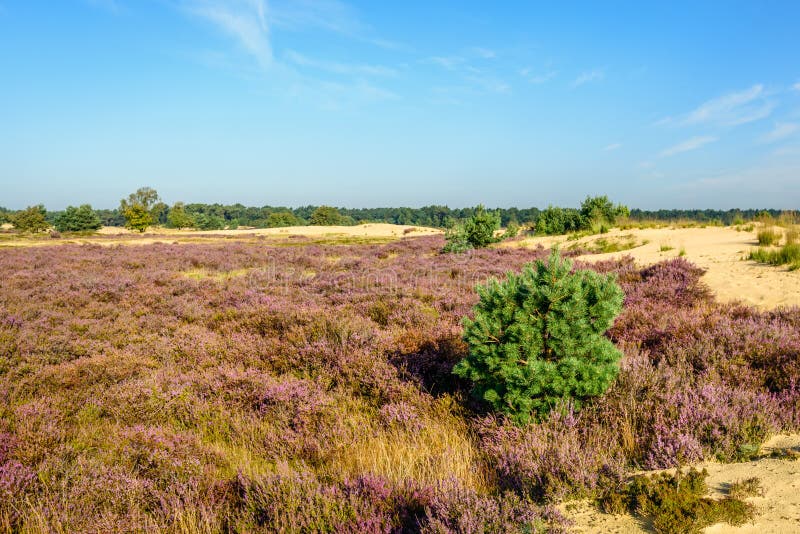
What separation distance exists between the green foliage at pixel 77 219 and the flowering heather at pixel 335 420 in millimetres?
96090

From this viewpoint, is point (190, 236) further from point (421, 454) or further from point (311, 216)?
point (311, 216)

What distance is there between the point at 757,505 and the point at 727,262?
10.8 m

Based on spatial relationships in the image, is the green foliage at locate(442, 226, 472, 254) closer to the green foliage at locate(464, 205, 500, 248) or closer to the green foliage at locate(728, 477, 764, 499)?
the green foliage at locate(464, 205, 500, 248)

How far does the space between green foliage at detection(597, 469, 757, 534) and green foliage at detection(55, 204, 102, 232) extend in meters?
106

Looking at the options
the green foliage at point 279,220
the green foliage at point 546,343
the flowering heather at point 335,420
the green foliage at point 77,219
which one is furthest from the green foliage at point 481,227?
the green foliage at point 279,220

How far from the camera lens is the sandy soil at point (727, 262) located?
783cm

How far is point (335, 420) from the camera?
4109mm

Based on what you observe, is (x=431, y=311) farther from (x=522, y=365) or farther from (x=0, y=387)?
(x=0, y=387)

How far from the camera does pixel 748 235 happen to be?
15.2 meters

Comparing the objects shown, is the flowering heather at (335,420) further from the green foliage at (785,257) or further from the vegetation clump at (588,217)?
the vegetation clump at (588,217)

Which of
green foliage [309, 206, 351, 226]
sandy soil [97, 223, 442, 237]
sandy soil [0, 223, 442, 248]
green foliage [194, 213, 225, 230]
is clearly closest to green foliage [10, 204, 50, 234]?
sandy soil [97, 223, 442, 237]

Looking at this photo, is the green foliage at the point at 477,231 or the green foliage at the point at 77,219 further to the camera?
the green foliage at the point at 77,219

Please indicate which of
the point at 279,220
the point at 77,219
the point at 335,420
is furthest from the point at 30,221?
the point at 335,420

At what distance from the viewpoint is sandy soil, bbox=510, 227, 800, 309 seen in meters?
7.83
